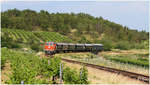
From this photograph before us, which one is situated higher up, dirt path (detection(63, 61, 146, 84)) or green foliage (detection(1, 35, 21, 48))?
green foliage (detection(1, 35, 21, 48))

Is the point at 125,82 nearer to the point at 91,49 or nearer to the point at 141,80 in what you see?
the point at 141,80

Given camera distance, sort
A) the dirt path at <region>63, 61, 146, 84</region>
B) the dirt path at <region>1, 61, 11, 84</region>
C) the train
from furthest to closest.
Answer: the train
the dirt path at <region>63, 61, 146, 84</region>
the dirt path at <region>1, 61, 11, 84</region>

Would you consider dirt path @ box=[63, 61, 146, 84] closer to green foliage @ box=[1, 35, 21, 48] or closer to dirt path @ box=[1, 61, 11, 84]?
dirt path @ box=[1, 61, 11, 84]

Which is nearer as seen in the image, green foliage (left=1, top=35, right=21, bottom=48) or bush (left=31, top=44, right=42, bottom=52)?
bush (left=31, top=44, right=42, bottom=52)

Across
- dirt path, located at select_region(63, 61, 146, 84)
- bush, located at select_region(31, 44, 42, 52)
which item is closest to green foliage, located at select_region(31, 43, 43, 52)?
bush, located at select_region(31, 44, 42, 52)

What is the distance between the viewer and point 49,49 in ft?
107

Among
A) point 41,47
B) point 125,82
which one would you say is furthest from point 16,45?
point 125,82

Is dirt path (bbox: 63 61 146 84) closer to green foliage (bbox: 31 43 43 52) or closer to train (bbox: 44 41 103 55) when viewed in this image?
train (bbox: 44 41 103 55)

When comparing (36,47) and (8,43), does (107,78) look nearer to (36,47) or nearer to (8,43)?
(36,47)

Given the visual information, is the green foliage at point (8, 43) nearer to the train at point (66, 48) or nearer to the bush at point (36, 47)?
the bush at point (36, 47)

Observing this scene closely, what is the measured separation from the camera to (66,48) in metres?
37.2

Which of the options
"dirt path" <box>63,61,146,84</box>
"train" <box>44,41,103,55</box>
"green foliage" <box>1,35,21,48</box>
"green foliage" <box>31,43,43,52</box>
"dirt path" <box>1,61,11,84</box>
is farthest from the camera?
"green foliage" <box>1,35,21,48</box>

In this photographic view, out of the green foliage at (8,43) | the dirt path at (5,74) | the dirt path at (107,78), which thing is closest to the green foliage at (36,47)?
the green foliage at (8,43)

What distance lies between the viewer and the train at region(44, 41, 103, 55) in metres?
32.5
